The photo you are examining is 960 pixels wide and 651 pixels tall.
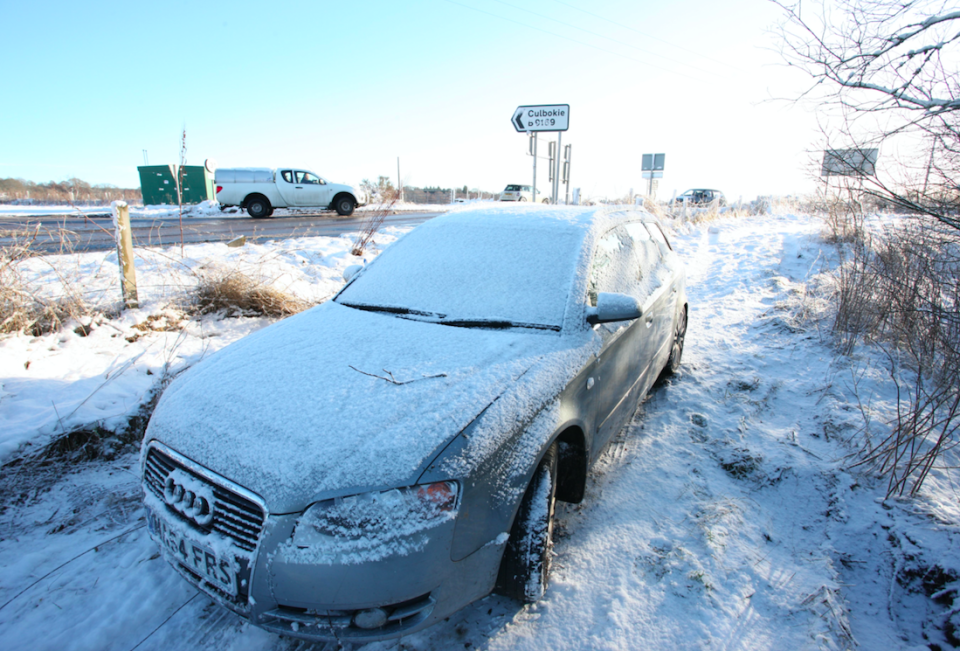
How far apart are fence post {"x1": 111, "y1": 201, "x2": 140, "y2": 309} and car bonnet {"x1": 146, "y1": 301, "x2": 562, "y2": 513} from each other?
284cm

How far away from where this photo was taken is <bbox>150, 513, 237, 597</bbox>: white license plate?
148 cm

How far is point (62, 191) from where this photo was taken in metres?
34.2

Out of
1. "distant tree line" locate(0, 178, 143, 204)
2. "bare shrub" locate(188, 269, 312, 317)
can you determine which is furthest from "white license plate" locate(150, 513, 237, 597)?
"distant tree line" locate(0, 178, 143, 204)

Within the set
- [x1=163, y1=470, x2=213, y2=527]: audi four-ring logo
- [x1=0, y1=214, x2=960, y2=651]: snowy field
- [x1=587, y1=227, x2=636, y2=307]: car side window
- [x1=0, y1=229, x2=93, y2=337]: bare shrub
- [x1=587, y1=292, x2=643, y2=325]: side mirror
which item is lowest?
[x1=0, y1=214, x2=960, y2=651]: snowy field

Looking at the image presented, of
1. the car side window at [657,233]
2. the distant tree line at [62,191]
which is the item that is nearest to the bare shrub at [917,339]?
the car side window at [657,233]

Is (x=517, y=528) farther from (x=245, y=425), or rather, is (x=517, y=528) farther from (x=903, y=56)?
(x=903, y=56)

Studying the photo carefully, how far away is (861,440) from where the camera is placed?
9.70ft

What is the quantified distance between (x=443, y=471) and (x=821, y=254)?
9.72 metres

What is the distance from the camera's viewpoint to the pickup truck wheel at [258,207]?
53.4ft

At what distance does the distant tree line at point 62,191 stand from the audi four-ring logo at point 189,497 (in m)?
37.6

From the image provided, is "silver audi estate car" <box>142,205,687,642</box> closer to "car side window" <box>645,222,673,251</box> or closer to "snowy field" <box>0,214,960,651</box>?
"snowy field" <box>0,214,960,651</box>

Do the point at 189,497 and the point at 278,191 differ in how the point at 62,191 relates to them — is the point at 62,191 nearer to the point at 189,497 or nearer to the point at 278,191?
the point at 278,191

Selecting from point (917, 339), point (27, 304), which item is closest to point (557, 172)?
point (917, 339)

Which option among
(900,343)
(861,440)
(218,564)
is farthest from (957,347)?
(218,564)
